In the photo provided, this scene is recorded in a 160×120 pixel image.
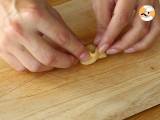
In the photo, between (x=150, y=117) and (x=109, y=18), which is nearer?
(x=150, y=117)

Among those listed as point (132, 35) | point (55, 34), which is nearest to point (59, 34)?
point (55, 34)

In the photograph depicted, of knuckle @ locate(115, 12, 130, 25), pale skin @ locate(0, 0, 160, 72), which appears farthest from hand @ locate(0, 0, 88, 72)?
knuckle @ locate(115, 12, 130, 25)

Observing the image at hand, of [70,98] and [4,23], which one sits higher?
[4,23]

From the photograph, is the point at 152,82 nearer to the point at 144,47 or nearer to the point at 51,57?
the point at 144,47

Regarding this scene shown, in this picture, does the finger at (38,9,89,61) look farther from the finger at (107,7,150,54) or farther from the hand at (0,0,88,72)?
the finger at (107,7,150,54)

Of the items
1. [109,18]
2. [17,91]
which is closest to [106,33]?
[109,18]

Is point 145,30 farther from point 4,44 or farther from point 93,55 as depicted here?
point 4,44
